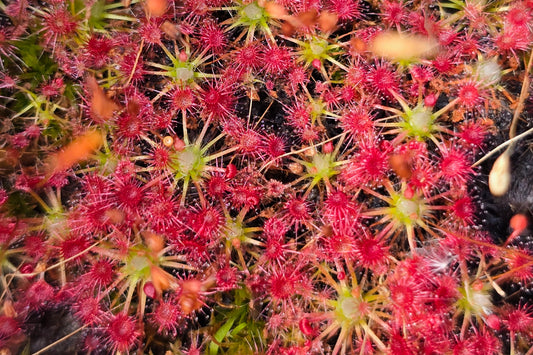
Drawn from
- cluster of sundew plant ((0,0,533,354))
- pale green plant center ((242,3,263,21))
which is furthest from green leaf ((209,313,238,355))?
pale green plant center ((242,3,263,21))

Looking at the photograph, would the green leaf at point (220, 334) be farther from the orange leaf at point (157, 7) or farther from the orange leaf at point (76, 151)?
the orange leaf at point (157, 7)

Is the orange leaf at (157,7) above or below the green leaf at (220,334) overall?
above

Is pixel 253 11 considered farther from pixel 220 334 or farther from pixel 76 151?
pixel 220 334

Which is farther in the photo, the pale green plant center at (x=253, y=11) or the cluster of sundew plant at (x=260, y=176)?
the pale green plant center at (x=253, y=11)

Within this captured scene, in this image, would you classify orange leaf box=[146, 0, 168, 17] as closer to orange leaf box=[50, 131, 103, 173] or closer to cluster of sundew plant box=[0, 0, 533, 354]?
cluster of sundew plant box=[0, 0, 533, 354]

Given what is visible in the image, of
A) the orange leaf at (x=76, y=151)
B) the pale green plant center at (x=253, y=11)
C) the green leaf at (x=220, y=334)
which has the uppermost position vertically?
the pale green plant center at (x=253, y=11)

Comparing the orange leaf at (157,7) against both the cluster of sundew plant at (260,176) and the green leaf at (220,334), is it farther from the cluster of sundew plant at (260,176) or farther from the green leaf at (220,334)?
the green leaf at (220,334)

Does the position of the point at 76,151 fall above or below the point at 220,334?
above

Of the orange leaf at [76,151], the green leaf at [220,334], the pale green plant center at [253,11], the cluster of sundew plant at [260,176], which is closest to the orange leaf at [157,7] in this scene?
Answer: the cluster of sundew plant at [260,176]

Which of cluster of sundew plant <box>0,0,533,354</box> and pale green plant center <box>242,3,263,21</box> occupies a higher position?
pale green plant center <box>242,3,263,21</box>

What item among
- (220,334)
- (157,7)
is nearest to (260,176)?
(220,334)
